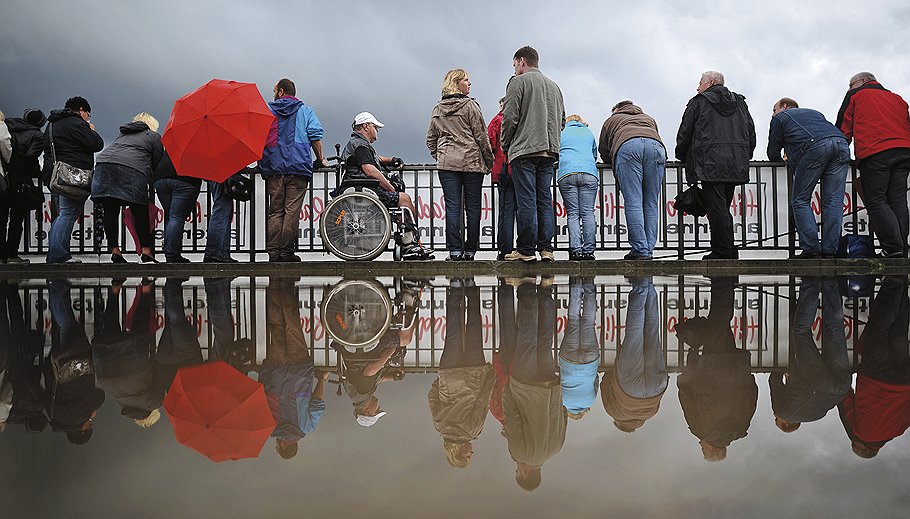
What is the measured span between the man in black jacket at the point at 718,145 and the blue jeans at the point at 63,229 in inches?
304

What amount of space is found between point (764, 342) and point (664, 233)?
816 cm

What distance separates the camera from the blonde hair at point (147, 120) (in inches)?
323

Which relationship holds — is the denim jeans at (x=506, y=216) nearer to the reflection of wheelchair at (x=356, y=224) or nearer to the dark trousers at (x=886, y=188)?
the reflection of wheelchair at (x=356, y=224)

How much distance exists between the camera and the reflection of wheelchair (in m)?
7.48

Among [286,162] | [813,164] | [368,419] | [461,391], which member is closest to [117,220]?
[286,162]

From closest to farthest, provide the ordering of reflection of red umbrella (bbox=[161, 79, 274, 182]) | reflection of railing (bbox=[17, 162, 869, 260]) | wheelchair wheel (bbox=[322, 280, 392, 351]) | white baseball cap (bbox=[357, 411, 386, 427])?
white baseball cap (bbox=[357, 411, 386, 427]) < wheelchair wheel (bbox=[322, 280, 392, 351]) < reflection of red umbrella (bbox=[161, 79, 274, 182]) < reflection of railing (bbox=[17, 162, 869, 260])

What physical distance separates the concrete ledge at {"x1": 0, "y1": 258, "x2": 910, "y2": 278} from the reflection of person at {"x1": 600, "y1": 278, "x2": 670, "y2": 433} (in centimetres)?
388

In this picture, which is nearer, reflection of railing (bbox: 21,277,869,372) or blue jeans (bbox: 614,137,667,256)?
reflection of railing (bbox: 21,277,869,372)

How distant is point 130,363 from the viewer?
77.0 inches

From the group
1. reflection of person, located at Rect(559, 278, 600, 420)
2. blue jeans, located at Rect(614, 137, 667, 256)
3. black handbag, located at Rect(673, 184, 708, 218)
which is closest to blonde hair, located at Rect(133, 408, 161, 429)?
reflection of person, located at Rect(559, 278, 600, 420)

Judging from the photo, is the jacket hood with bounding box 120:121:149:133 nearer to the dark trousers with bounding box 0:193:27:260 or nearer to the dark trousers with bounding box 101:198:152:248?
the dark trousers with bounding box 101:198:152:248

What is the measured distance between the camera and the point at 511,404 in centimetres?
138

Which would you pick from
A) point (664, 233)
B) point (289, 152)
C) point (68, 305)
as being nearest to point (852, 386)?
point (68, 305)

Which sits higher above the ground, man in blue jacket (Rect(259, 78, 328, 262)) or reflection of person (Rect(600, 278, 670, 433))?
man in blue jacket (Rect(259, 78, 328, 262))
